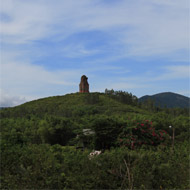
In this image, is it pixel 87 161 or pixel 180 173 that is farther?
pixel 180 173

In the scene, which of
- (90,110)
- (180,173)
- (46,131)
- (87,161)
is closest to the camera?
(87,161)

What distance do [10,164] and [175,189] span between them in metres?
3.41

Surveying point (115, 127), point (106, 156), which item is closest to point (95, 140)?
point (115, 127)

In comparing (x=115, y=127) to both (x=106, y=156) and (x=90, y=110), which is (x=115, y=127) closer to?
(x=106, y=156)

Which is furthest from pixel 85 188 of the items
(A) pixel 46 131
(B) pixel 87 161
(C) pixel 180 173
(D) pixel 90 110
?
(D) pixel 90 110

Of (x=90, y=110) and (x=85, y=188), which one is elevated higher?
(x=90, y=110)

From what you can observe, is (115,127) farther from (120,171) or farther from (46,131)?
(46,131)

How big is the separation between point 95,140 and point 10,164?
6.65m

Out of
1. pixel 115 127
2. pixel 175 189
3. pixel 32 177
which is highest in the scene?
pixel 115 127

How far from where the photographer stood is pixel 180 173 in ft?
17.3

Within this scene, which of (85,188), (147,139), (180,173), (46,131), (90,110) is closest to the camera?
(85,188)

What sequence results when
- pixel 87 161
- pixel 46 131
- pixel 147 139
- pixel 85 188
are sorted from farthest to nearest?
pixel 46 131 → pixel 147 139 → pixel 87 161 → pixel 85 188

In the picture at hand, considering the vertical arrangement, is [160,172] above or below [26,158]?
below

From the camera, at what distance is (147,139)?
10750 millimetres
